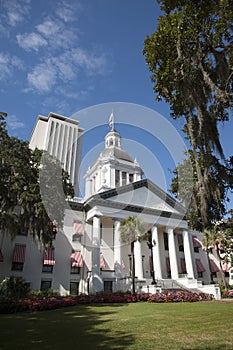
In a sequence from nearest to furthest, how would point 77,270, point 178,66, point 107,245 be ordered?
point 178,66 < point 77,270 < point 107,245

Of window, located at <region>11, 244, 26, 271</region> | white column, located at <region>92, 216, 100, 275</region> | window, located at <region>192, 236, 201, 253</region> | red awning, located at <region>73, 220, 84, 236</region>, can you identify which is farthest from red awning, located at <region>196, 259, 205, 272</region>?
window, located at <region>11, 244, 26, 271</region>

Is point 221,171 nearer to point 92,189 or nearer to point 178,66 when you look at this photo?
point 178,66

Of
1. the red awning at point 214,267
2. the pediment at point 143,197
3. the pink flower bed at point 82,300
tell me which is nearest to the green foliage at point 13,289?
the pink flower bed at point 82,300

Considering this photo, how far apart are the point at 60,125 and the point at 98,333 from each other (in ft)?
192

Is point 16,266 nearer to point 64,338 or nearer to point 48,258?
→ point 48,258

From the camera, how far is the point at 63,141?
57.0 metres

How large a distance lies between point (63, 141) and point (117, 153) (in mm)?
15288

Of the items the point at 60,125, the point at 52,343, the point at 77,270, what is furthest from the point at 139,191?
the point at 60,125

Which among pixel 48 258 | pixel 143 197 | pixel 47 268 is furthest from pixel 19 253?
pixel 143 197

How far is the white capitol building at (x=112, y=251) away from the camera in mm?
26016

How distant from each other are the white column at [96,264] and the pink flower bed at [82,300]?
6350mm

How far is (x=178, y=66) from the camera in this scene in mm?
7953

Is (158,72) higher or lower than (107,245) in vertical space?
higher

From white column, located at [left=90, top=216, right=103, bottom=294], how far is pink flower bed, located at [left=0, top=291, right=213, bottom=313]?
6.35 m
